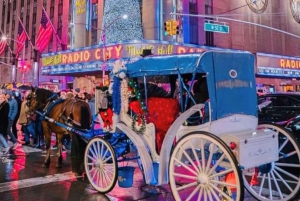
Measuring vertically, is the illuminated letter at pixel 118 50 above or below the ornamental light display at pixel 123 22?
below

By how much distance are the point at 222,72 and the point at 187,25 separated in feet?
72.4

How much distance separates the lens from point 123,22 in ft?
77.0

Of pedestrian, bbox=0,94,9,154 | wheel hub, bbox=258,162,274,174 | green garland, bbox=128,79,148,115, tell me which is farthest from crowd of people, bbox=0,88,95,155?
wheel hub, bbox=258,162,274,174

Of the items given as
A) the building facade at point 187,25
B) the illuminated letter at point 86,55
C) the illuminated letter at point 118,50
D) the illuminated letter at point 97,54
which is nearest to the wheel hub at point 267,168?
the building facade at point 187,25

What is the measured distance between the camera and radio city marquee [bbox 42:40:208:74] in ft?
69.3

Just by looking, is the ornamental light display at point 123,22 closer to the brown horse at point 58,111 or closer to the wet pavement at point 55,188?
the brown horse at point 58,111

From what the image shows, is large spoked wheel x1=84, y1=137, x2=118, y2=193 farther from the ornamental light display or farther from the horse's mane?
the ornamental light display

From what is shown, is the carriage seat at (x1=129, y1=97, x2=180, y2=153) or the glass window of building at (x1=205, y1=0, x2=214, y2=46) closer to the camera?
the carriage seat at (x1=129, y1=97, x2=180, y2=153)

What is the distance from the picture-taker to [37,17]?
42125 millimetres

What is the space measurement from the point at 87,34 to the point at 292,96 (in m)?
25.5

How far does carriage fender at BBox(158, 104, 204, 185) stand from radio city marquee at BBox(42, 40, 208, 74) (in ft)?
47.5

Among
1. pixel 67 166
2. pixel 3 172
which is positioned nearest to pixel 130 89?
pixel 67 166

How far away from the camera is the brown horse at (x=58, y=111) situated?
7.84 meters

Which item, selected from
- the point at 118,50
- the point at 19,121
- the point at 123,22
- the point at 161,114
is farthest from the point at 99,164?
the point at 123,22
